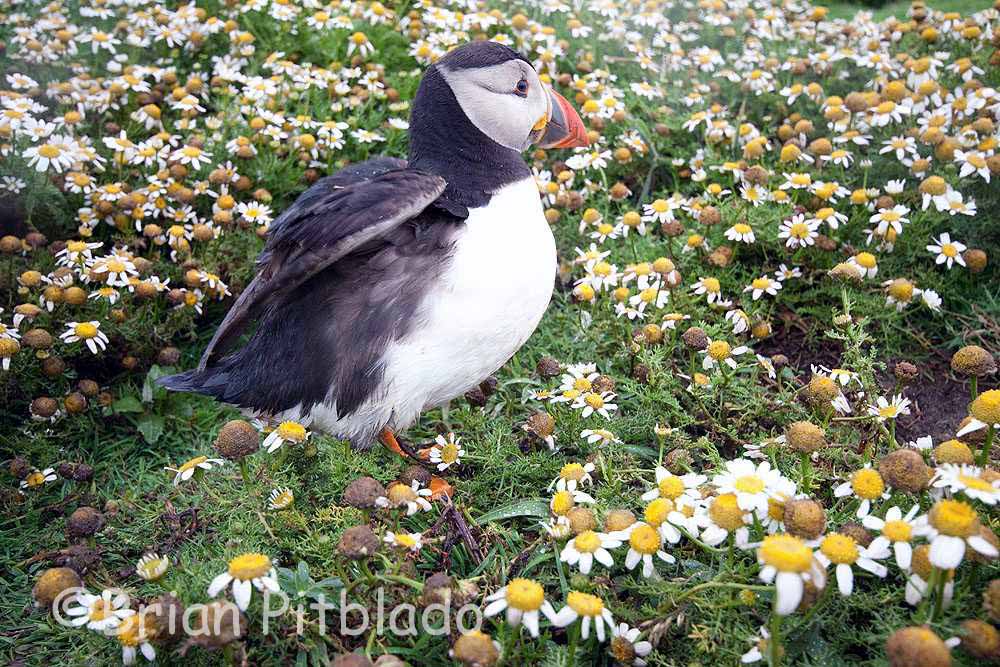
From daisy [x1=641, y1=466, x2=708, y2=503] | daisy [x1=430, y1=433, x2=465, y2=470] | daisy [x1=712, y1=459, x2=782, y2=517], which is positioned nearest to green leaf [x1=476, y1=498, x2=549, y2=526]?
daisy [x1=430, y1=433, x2=465, y2=470]

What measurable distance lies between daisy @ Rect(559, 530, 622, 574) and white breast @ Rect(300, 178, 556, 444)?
0.76 m

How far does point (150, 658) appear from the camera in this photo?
200 centimetres

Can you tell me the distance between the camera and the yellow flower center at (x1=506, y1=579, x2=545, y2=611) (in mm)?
1883

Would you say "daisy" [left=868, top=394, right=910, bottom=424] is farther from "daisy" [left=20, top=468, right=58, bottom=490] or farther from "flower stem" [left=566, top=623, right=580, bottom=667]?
"daisy" [left=20, top=468, right=58, bottom=490]

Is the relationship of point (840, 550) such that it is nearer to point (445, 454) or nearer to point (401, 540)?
point (401, 540)

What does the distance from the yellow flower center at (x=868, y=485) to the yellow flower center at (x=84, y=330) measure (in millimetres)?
2682

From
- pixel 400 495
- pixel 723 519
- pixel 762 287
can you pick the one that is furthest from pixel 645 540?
pixel 762 287

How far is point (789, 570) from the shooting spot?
5.62ft

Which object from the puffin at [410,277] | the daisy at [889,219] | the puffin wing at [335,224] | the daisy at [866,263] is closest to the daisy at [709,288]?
the daisy at [866,263]

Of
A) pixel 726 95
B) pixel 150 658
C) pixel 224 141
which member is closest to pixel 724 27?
pixel 726 95

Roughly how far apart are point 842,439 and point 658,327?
0.76 metres

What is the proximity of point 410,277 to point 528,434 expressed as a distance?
0.79 metres

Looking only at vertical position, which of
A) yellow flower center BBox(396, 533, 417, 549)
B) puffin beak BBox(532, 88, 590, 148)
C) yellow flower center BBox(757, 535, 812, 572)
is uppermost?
puffin beak BBox(532, 88, 590, 148)

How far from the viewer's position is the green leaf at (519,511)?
2.71m
